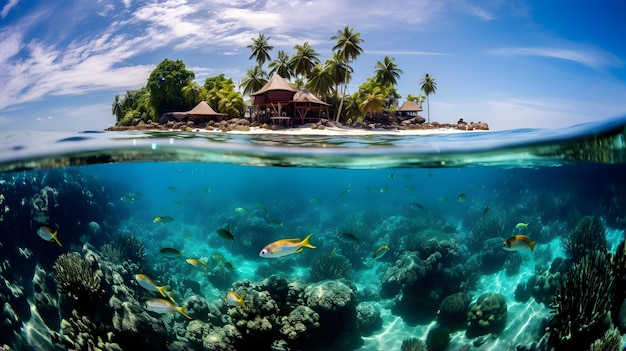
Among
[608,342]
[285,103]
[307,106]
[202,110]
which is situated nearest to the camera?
[608,342]

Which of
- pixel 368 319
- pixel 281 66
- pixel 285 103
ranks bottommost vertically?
pixel 368 319

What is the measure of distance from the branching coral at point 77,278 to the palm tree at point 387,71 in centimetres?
661

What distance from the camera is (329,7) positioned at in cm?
561

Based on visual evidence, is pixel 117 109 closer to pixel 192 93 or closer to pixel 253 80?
pixel 192 93

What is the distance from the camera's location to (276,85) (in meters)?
7.62

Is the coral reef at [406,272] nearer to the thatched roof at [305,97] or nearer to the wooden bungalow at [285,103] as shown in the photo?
the wooden bungalow at [285,103]

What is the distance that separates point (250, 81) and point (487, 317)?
631 centimetres

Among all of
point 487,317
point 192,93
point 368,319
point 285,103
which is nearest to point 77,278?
point 192,93

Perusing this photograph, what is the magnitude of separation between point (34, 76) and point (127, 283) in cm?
459

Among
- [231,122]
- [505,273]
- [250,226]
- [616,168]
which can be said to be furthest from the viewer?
[250,226]

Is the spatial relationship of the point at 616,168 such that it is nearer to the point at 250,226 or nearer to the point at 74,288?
the point at 250,226

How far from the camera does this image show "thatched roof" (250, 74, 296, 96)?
22.4 feet

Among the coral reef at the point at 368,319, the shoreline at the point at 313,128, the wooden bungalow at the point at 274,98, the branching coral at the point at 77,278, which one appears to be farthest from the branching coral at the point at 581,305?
the branching coral at the point at 77,278

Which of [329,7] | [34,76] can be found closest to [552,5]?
[329,7]
